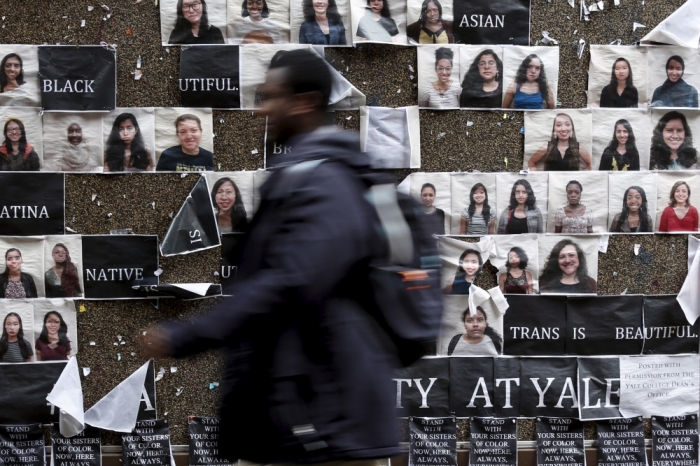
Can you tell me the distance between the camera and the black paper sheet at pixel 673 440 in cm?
443

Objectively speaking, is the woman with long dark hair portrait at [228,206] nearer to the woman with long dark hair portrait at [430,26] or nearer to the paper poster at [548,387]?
the woman with long dark hair portrait at [430,26]

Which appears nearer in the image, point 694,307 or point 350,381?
point 350,381

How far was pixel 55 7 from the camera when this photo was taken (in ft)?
13.6

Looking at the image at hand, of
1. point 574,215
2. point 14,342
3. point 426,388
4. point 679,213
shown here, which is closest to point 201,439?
point 14,342

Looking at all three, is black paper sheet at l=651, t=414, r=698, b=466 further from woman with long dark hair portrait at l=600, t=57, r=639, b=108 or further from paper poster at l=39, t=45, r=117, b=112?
paper poster at l=39, t=45, r=117, b=112

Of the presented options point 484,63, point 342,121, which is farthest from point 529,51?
point 342,121

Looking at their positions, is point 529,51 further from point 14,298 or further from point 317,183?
point 14,298

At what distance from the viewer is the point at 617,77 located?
14.2 ft

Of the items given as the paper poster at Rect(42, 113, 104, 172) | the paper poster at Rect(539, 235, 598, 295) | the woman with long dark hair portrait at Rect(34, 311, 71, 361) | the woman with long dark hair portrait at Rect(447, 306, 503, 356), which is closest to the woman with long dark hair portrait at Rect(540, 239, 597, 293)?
the paper poster at Rect(539, 235, 598, 295)

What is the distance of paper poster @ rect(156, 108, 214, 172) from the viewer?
4.21 metres

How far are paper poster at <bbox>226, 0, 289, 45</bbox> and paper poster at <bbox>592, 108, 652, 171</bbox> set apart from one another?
1614 mm

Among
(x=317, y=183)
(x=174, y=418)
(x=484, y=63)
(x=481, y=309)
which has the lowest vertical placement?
(x=174, y=418)

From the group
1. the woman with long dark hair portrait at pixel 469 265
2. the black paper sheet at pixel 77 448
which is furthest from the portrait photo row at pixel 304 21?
the black paper sheet at pixel 77 448

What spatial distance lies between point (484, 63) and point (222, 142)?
53.3 inches
